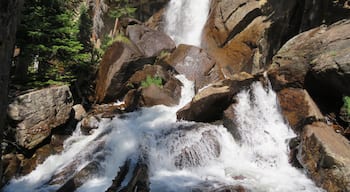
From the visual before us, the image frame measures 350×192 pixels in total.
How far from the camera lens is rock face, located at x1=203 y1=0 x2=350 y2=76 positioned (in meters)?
15.7

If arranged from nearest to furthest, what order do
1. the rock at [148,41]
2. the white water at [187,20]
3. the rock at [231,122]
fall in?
the rock at [231,122] < the rock at [148,41] < the white water at [187,20]

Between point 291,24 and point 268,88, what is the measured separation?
593 cm

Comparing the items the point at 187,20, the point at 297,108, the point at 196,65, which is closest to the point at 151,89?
the point at 196,65

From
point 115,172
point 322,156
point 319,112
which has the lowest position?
point 115,172

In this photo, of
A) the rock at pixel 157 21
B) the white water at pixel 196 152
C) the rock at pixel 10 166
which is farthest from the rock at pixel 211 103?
the rock at pixel 157 21

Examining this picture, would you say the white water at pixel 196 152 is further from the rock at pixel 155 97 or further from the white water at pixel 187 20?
the white water at pixel 187 20

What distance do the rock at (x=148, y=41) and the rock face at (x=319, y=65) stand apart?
21.7 ft

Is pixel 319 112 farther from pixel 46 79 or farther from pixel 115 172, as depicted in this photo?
pixel 46 79

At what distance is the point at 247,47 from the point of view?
1697cm

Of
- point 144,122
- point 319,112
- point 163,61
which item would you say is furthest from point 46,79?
point 319,112

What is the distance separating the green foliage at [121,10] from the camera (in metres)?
21.2

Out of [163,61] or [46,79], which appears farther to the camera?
[163,61]

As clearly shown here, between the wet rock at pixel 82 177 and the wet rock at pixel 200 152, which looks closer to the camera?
the wet rock at pixel 82 177

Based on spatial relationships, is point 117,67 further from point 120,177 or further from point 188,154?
point 120,177
